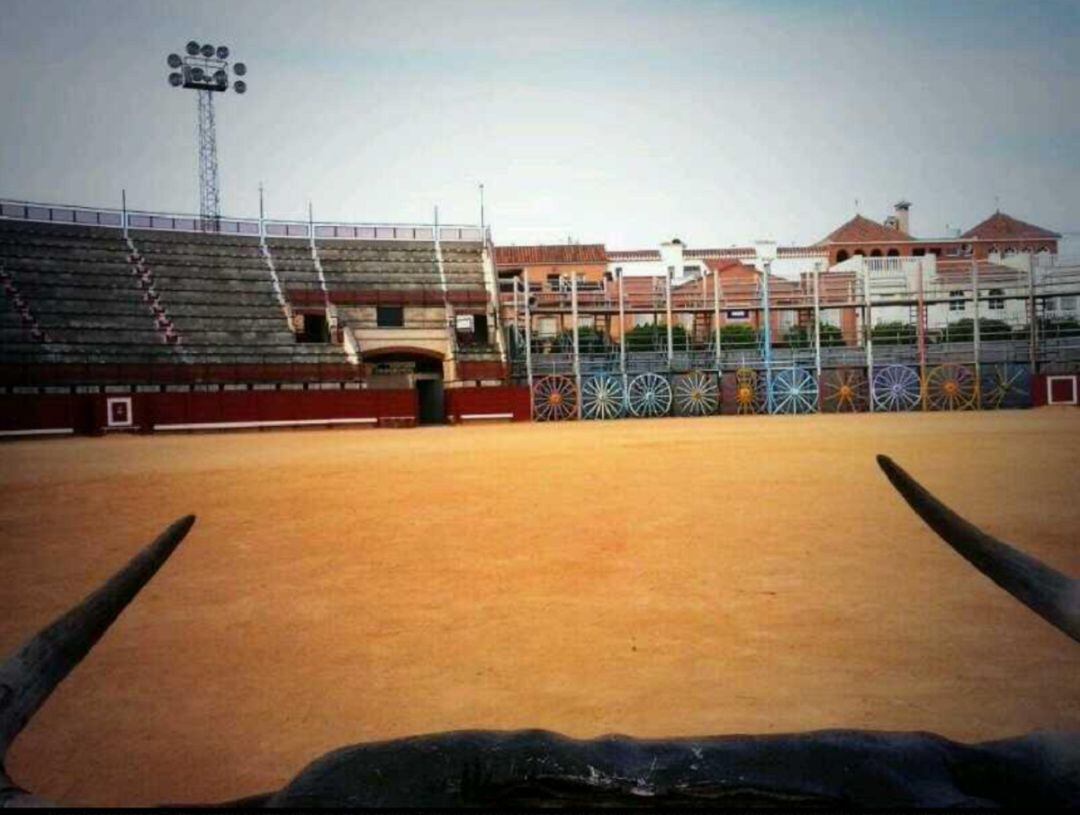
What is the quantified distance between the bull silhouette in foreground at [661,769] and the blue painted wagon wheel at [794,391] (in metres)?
24.2

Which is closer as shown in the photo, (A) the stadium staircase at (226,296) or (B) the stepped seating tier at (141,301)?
(B) the stepped seating tier at (141,301)

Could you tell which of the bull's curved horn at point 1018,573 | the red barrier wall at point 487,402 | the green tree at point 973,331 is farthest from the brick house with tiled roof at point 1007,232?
the bull's curved horn at point 1018,573

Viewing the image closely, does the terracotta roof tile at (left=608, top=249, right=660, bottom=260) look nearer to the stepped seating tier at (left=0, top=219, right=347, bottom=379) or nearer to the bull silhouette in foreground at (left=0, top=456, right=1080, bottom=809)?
the stepped seating tier at (left=0, top=219, right=347, bottom=379)

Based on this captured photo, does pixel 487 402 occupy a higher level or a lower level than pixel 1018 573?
higher

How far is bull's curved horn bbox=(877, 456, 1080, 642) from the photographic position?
2.91 feet

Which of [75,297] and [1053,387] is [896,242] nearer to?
[1053,387]

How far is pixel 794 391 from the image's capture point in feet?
79.5

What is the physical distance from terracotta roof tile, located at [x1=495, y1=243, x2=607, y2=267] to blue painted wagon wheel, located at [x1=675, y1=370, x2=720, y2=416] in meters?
17.5

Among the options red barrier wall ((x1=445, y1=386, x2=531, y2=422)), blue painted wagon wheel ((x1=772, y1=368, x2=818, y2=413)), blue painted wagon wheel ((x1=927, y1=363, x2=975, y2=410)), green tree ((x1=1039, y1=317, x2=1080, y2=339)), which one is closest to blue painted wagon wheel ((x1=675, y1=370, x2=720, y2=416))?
blue painted wagon wheel ((x1=772, y1=368, x2=818, y2=413))

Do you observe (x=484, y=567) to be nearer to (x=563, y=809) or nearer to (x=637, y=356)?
(x=563, y=809)

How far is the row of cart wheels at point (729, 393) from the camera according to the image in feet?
78.6

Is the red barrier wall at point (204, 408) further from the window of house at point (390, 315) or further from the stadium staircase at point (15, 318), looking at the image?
the window of house at point (390, 315)

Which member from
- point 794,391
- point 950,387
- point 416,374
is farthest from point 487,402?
point 950,387

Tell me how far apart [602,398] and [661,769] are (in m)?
23.6
